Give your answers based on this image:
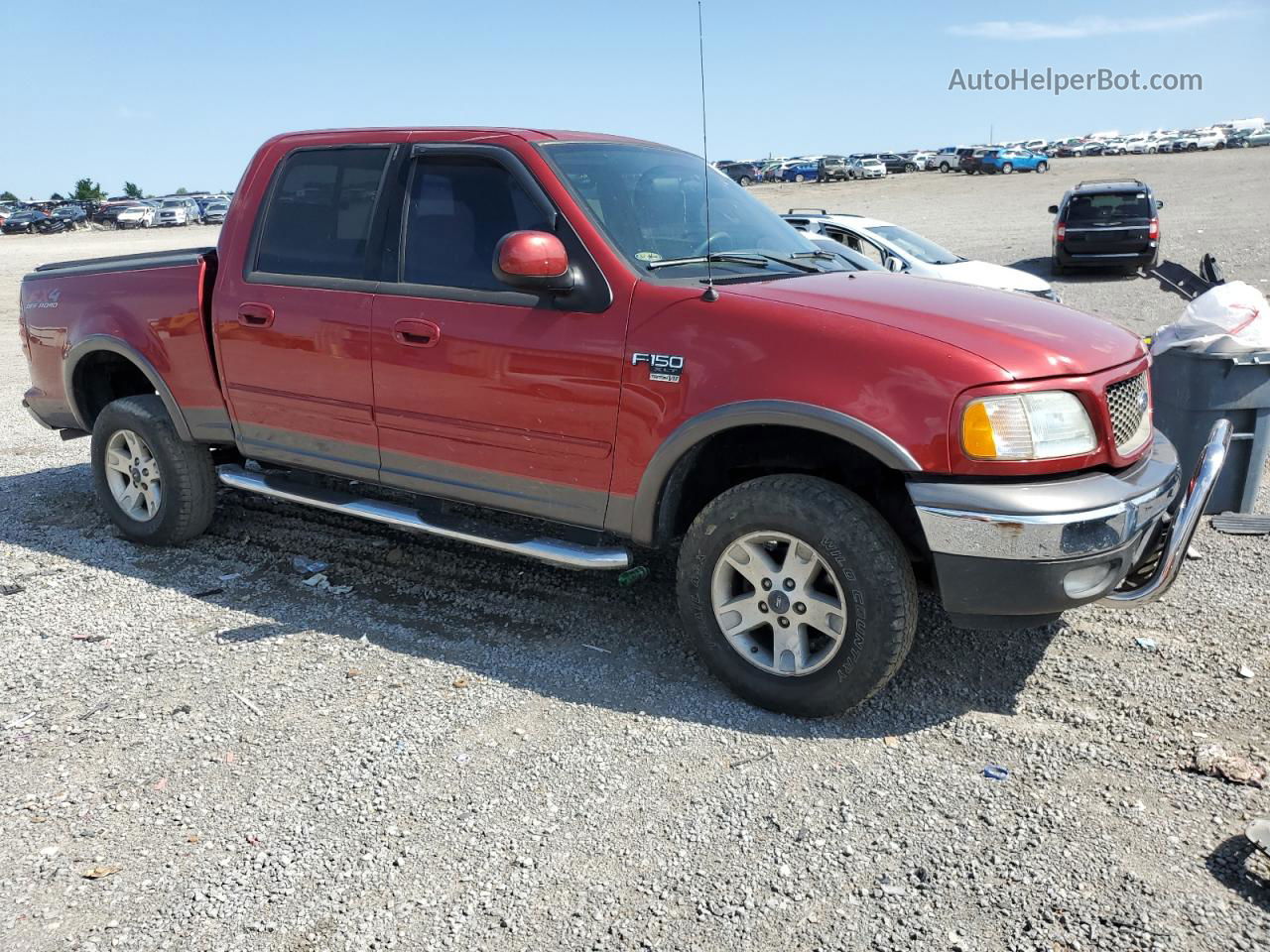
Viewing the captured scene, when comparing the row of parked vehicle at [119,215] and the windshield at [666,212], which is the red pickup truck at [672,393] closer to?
the windshield at [666,212]

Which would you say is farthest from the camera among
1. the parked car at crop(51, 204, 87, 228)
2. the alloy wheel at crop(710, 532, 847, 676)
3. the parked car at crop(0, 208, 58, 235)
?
the parked car at crop(51, 204, 87, 228)

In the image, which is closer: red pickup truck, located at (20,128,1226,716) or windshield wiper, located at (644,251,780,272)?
red pickup truck, located at (20,128,1226,716)

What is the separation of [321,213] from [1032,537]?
3.39 meters

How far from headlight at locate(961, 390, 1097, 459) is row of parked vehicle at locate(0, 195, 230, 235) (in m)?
53.7

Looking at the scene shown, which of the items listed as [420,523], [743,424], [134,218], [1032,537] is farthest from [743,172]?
[1032,537]

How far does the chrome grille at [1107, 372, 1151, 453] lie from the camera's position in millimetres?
3463

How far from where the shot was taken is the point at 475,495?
4.32m

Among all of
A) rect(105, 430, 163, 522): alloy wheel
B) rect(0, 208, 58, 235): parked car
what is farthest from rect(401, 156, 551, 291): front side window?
rect(0, 208, 58, 235): parked car

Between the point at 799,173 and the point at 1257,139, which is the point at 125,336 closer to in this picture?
the point at 799,173

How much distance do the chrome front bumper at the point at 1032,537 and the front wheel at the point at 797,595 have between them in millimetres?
211

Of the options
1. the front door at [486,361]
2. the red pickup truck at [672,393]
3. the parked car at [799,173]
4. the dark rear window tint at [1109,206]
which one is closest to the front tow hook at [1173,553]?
the red pickup truck at [672,393]

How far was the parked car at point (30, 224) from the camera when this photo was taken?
2016 inches

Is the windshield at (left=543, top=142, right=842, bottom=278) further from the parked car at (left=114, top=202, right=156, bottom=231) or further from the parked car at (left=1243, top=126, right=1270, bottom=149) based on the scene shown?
the parked car at (left=1243, top=126, right=1270, bottom=149)

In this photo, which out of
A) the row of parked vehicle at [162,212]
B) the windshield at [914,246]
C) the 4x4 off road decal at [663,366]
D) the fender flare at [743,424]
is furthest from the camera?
the row of parked vehicle at [162,212]
